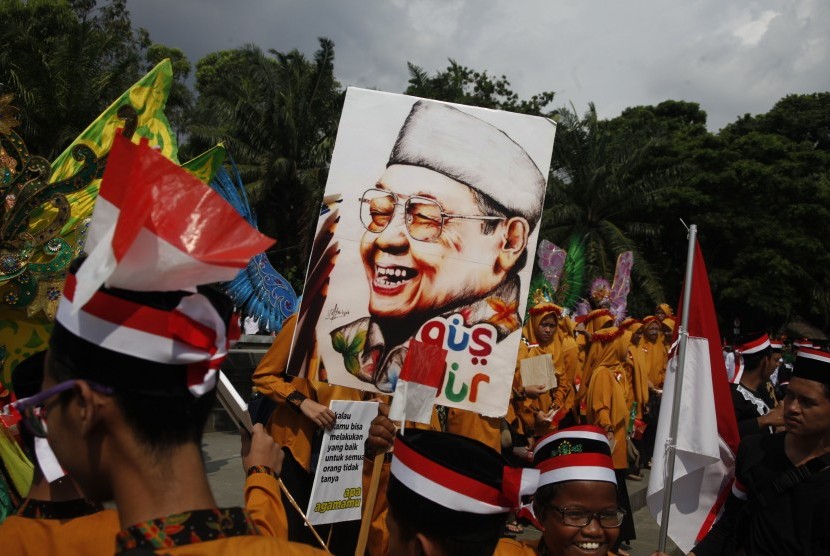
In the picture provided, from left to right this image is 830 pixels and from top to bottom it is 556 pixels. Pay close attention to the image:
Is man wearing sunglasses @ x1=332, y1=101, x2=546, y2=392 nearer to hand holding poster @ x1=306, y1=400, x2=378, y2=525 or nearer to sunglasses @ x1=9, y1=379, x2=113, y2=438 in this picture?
hand holding poster @ x1=306, y1=400, x2=378, y2=525

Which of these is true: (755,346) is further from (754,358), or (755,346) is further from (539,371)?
(539,371)

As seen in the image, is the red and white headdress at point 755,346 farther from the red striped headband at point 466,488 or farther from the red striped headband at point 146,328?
the red striped headband at point 146,328

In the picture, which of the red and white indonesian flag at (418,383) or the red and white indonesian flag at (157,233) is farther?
the red and white indonesian flag at (418,383)

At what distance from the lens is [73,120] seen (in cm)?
1761

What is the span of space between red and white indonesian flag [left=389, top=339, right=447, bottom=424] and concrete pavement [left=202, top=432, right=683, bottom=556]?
141 inches

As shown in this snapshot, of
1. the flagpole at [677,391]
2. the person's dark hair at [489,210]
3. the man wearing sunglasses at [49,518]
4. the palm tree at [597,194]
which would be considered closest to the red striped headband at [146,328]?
the man wearing sunglasses at [49,518]

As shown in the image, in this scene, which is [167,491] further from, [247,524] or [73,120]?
[73,120]

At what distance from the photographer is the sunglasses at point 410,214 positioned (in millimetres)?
3482

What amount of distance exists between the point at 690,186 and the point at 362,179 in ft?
99.0

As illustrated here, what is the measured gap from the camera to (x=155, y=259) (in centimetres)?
134

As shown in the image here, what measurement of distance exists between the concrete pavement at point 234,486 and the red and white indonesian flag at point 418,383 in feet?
11.8

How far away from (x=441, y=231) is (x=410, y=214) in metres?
0.17

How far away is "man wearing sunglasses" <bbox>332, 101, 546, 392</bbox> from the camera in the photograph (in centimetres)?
346

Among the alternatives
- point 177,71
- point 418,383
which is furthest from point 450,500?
point 177,71
